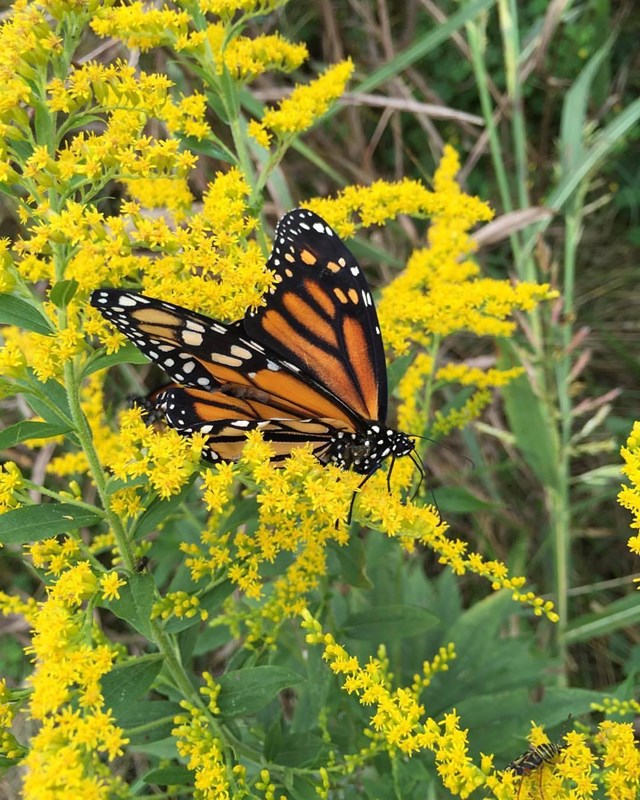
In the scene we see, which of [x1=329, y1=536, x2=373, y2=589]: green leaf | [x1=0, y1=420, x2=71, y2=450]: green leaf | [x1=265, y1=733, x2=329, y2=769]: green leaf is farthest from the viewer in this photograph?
[x1=329, y1=536, x2=373, y2=589]: green leaf

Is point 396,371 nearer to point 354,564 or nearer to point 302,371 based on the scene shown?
point 302,371

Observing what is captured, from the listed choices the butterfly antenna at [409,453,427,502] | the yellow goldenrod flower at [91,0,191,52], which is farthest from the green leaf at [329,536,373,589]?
the yellow goldenrod flower at [91,0,191,52]

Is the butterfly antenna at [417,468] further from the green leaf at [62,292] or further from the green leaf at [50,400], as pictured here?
the green leaf at [62,292]

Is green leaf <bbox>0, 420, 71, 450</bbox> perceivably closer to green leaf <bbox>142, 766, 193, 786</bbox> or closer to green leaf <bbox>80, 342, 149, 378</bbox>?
green leaf <bbox>80, 342, 149, 378</bbox>

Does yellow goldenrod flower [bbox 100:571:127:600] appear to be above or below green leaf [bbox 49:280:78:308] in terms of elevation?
below

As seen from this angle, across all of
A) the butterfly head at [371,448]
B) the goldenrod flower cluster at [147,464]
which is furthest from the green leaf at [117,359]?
the butterfly head at [371,448]

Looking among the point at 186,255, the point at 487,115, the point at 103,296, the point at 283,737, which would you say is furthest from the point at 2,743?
the point at 487,115

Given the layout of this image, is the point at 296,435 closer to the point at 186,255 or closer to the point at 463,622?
the point at 186,255
